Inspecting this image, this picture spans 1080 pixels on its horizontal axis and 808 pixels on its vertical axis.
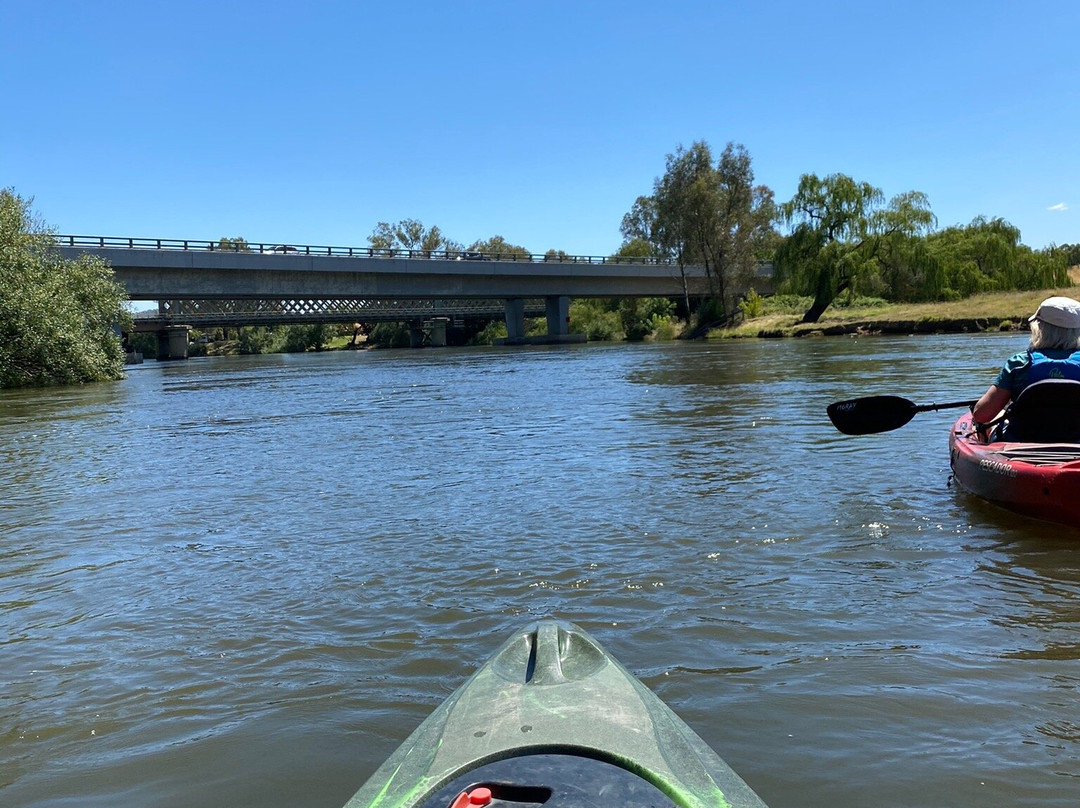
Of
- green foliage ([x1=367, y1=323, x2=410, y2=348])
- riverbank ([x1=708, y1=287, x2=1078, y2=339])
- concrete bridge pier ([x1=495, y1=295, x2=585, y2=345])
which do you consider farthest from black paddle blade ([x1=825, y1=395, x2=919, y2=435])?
green foliage ([x1=367, y1=323, x2=410, y2=348])

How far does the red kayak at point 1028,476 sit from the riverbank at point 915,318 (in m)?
30.8

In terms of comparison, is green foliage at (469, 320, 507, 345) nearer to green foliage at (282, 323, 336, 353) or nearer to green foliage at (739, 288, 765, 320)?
green foliage at (282, 323, 336, 353)

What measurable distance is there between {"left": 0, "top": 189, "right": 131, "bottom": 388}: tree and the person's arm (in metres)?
24.7

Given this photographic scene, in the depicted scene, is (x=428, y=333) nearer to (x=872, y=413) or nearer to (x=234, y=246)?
(x=234, y=246)

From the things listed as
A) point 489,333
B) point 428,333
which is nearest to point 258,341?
point 428,333

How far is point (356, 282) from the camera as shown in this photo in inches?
1859

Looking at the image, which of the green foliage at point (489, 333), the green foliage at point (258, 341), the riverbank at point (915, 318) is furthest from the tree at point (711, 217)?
the green foliage at point (258, 341)

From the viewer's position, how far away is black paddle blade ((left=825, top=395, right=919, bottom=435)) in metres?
7.25

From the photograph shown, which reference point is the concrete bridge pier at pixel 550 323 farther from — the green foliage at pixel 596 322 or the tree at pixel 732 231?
the tree at pixel 732 231

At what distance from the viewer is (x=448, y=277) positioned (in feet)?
167

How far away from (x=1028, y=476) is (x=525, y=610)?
3081mm

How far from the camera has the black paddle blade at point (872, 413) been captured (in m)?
7.25

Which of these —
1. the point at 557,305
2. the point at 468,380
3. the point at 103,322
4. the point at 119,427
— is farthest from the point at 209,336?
the point at 119,427

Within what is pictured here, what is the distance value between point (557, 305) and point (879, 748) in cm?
5684
